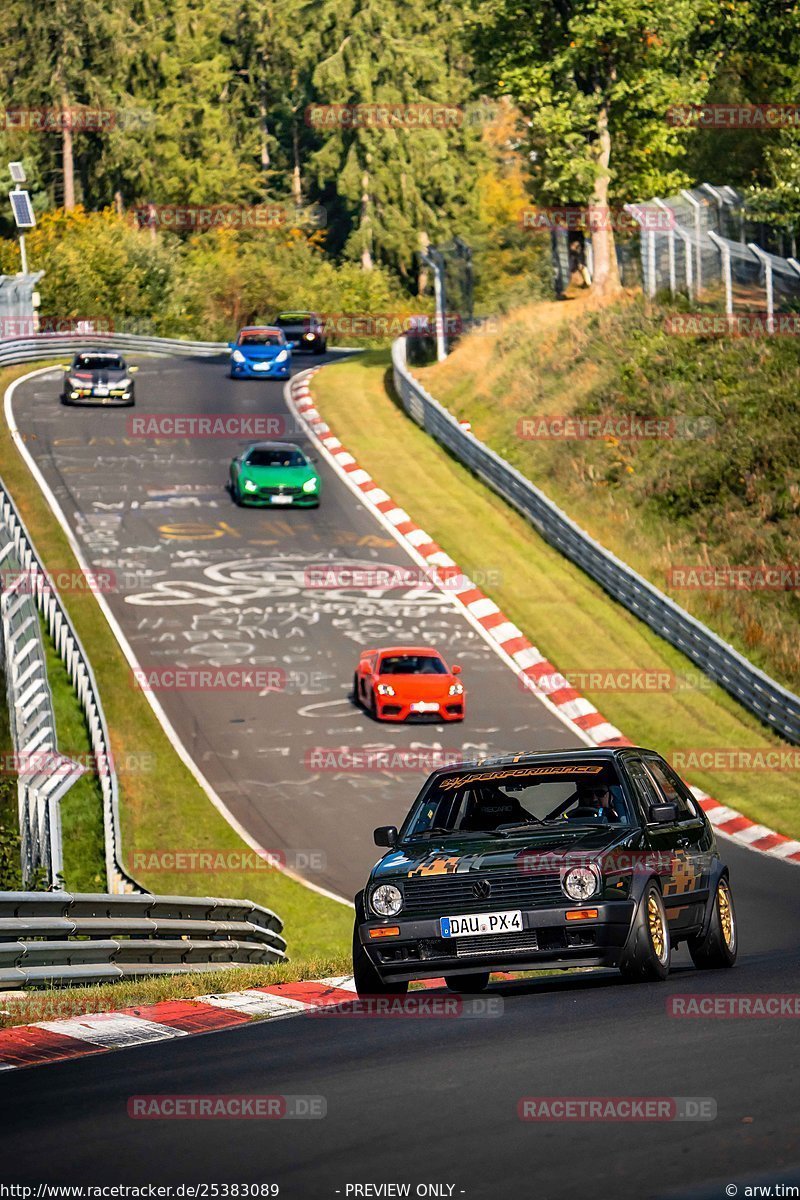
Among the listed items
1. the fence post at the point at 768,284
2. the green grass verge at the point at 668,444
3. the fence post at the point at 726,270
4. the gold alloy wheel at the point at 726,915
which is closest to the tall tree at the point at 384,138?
the green grass verge at the point at 668,444

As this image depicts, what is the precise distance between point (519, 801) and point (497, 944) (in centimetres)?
147

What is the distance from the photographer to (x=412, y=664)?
90.5ft

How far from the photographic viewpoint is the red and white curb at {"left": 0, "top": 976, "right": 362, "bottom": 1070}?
932cm

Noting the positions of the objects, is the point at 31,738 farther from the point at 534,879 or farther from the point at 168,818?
the point at 534,879

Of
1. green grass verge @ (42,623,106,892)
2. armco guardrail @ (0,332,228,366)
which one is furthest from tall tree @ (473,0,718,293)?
green grass verge @ (42,623,106,892)

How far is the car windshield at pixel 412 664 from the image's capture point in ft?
89.9

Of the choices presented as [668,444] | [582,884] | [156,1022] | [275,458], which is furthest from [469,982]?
[668,444]

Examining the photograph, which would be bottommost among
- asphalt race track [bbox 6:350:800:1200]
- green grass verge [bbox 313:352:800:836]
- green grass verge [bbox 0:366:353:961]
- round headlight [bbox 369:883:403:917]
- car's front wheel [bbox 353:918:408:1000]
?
green grass verge [bbox 313:352:800:836]

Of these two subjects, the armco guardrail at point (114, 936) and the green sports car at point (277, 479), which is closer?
the armco guardrail at point (114, 936)

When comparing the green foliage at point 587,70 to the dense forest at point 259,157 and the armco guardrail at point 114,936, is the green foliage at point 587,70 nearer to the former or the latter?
the dense forest at point 259,157

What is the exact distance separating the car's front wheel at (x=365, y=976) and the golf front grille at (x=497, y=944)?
1.94 feet

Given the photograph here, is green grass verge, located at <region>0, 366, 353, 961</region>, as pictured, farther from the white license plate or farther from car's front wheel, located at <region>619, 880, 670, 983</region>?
the white license plate

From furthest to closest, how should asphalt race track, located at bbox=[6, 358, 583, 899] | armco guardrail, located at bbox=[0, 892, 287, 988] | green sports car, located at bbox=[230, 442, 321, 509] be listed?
1. green sports car, located at bbox=[230, 442, 321, 509]
2. asphalt race track, located at bbox=[6, 358, 583, 899]
3. armco guardrail, located at bbox=[0, 892, 287, 988]

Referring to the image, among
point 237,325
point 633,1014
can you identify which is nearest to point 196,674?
point 633,1014
